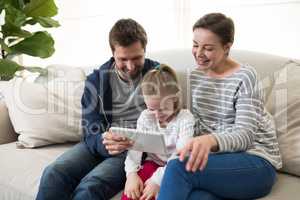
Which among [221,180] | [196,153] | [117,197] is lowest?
[117,197]

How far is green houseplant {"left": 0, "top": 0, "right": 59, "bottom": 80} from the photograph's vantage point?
171 centimetres

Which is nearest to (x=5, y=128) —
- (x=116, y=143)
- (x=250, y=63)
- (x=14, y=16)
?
(x=14, y=16)

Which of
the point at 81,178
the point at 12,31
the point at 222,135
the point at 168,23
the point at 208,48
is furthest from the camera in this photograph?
the point at 168,23

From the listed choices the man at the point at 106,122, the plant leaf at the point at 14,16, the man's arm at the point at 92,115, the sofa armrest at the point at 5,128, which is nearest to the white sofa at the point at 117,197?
the sofa armrest at the point at 5,128

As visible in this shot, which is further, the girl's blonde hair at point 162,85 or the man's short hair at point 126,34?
the man's short hair at point 126,34

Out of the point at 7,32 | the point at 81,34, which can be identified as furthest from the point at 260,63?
the point at 81,34

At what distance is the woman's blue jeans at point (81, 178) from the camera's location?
3.96 ft

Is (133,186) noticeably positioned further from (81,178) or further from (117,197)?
(81,178)

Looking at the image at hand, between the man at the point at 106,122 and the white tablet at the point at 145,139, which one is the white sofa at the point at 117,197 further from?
the white tablet at the point at 145,139

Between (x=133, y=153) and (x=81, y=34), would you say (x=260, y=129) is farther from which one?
(x=81, y=34)

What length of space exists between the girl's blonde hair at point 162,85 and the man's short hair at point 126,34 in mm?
157

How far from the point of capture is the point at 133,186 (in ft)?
3.85

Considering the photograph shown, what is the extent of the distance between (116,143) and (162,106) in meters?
0.20

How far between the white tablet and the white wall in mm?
905
